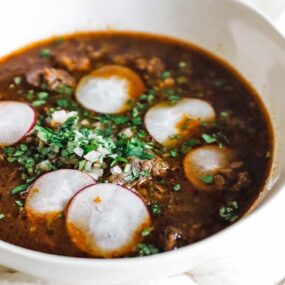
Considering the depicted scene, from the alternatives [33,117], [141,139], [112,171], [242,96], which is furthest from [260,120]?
[33,117]

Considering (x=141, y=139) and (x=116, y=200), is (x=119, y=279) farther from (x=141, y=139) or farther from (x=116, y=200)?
(x=141, y=139)

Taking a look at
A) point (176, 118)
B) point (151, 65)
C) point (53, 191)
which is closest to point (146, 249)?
point (53, 191)

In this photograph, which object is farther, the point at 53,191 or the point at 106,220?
the point at 53,191

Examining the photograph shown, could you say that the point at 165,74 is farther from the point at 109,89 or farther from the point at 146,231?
the point at 146,231

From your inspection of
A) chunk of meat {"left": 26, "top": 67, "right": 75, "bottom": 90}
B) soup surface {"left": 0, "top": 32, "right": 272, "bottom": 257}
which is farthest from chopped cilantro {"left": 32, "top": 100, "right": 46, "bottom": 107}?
chunk of meat {"left": 26, "top": 67, "right": 75, "bottom": 90}

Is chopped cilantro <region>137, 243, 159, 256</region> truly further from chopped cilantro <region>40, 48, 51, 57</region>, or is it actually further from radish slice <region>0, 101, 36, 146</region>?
chopped cilantro <region>40, 48, 51, 57</region>

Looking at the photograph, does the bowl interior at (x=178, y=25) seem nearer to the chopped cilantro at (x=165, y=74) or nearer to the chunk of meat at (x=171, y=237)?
the chopped cilantro at (x=165, y=74)

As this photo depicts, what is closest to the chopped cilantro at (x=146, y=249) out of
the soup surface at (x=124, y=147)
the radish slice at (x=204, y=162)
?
the soup surface at (x=124, y=147)
